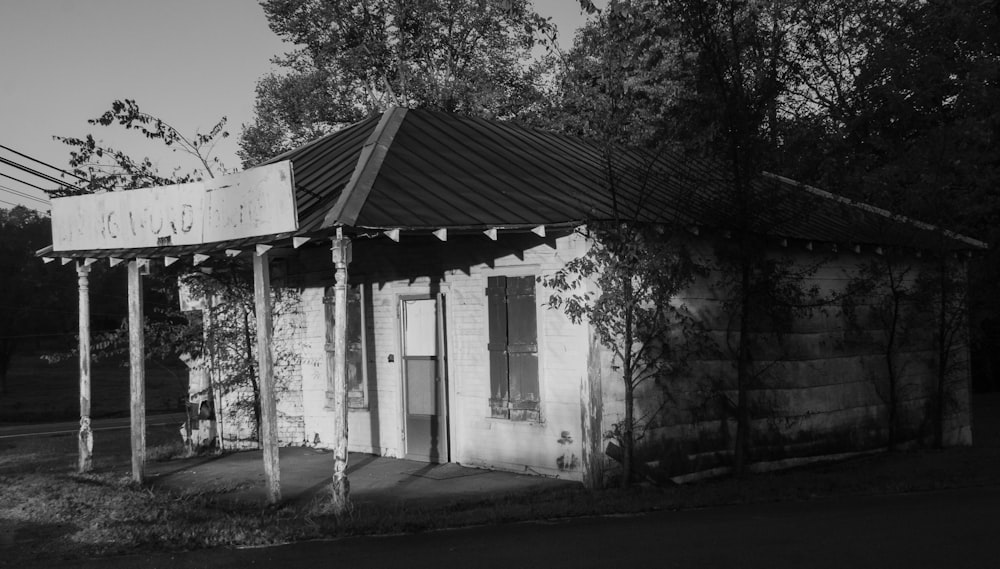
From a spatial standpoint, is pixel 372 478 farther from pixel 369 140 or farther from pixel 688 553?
pixel 688 553

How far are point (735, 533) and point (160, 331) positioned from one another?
9592 millimetres

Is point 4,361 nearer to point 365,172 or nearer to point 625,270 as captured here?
point 365,172

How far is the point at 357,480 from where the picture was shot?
435 inches

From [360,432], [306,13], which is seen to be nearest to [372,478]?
[360,432]

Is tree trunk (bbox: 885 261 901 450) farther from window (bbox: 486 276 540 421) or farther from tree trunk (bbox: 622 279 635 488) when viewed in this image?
window (bbox: 486 276 540 421)

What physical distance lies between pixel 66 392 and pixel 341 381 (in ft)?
121

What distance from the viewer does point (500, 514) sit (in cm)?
890

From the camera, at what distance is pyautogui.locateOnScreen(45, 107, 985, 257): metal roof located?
31.4 feet

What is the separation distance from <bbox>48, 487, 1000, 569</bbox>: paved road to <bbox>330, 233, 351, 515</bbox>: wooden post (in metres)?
1.02

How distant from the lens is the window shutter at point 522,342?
36.2ft

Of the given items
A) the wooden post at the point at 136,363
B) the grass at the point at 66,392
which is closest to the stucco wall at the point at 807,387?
the wooden post at the point at 136,363

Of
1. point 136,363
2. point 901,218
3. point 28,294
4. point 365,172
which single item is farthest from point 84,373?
Result: point 28,294

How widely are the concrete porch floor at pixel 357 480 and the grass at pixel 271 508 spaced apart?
328 mm

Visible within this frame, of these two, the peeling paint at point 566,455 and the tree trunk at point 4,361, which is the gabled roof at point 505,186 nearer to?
the peeling paint at point 566,455
